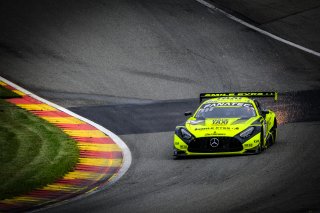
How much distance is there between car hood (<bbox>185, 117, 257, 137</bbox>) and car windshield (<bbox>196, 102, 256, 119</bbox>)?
1.19 feet

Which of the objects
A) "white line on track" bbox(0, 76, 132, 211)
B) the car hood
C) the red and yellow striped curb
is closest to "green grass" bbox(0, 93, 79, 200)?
the red and yellow striped curb

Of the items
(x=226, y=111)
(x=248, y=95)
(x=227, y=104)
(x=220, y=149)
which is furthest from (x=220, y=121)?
(x=248, y=95)

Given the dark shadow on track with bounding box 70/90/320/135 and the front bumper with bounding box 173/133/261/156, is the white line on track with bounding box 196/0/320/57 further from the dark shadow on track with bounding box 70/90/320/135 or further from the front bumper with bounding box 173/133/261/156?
the front bumper with bounding box 173/133/261/156

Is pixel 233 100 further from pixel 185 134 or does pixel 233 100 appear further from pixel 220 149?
pixel 220 149

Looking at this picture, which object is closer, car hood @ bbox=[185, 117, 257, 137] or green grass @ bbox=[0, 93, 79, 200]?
green grass @ bbox=[0, 93, 79, 200]

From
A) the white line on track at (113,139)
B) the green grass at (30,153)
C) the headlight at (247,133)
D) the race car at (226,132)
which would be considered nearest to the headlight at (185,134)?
the race car at (226,132)

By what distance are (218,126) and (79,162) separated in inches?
116

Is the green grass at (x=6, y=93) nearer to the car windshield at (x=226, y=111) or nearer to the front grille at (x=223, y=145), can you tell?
the car windshield at (x=226, y=111)

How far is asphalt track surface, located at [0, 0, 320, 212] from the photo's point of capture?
1291cm

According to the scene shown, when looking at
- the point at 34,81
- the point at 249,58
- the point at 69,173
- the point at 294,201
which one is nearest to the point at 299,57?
the point at 249,58

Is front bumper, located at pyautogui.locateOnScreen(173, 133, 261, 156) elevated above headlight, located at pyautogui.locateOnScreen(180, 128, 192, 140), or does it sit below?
below

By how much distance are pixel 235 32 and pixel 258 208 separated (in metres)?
18.7

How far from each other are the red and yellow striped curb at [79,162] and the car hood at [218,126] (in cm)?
166

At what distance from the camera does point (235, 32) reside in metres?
29.7
